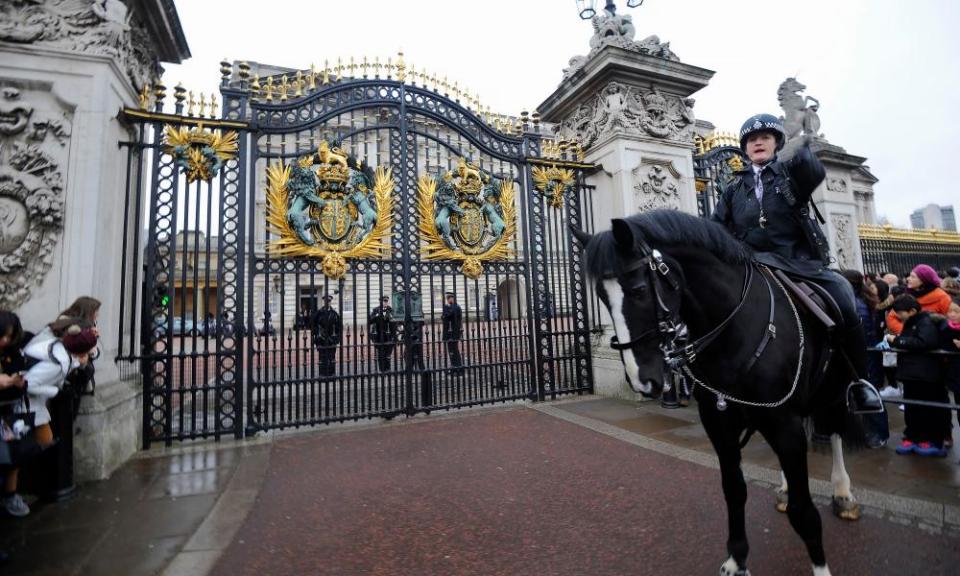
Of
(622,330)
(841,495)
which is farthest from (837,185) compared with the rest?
(622,330)

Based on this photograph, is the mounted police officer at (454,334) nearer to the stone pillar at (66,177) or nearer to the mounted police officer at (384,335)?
the mounted police officer at (384,335)

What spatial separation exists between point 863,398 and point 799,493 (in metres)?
1.10

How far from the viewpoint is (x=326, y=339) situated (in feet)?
21.6

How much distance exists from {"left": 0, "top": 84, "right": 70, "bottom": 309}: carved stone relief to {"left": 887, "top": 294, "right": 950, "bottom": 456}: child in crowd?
8.75 metres

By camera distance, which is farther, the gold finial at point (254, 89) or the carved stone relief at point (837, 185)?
the carved stone relief at point (837, 185)

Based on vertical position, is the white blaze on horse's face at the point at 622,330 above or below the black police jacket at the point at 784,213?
below

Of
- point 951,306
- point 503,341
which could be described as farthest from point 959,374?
point 503,341

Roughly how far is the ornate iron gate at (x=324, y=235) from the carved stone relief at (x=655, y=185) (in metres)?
0.96

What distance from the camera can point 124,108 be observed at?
555cm

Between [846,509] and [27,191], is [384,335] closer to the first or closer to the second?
[27,191]

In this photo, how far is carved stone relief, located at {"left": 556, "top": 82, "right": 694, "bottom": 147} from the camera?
7941 millimetres

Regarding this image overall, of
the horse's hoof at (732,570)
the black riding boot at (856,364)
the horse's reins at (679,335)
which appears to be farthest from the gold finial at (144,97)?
the black riding boot at (856,364)

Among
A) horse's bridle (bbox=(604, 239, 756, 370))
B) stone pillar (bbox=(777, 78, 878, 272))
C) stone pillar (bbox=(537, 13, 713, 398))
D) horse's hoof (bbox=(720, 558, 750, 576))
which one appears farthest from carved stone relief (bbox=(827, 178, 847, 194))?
horse's hoof (bbox=(720, 558, 750, 576))

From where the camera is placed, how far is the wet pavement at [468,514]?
2.96m
